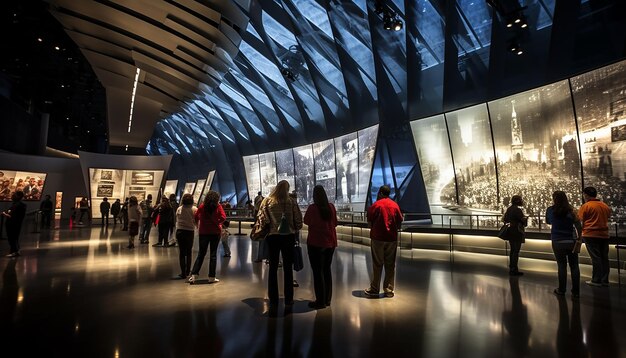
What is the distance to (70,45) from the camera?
1756 cm

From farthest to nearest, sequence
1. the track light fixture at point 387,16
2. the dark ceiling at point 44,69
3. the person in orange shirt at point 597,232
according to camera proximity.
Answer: the dark ceiling at point 44,69, the track light fixture at point 387,16, the person in orange shirt at point 597,232

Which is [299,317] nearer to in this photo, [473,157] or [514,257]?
[514,257]

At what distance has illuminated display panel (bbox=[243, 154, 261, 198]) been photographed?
2817 cm

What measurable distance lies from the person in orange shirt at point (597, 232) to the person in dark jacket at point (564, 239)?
709mm

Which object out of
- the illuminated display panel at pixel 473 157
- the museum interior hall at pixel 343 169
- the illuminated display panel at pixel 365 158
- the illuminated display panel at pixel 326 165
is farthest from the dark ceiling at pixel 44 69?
the illuminated display panel at pixel 473 157

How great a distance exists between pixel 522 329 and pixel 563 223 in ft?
8.13

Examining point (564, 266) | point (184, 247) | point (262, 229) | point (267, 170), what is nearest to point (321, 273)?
point (262, 229)

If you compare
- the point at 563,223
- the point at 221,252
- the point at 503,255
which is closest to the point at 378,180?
the point at 503,255

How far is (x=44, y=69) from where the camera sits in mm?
21078

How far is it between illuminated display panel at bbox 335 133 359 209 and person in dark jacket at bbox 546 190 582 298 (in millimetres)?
12718

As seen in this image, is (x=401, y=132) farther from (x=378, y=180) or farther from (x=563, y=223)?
(x=563, y=223)

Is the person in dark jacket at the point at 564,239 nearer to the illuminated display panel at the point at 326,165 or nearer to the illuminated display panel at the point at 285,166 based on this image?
the illuminated display panel at the point at 326,165

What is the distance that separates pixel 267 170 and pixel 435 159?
608 inches

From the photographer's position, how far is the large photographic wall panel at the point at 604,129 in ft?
28.2
